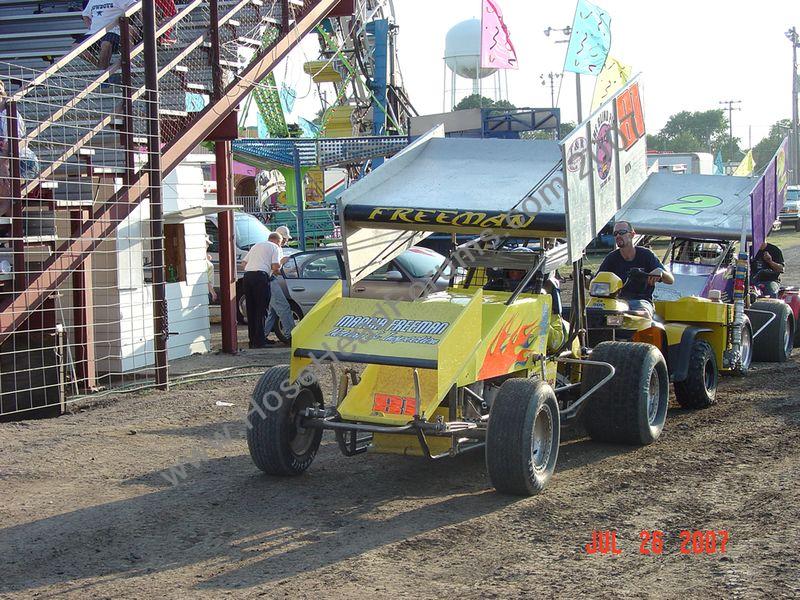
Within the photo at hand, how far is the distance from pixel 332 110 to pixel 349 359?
26244 mm

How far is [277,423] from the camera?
23.6 ft

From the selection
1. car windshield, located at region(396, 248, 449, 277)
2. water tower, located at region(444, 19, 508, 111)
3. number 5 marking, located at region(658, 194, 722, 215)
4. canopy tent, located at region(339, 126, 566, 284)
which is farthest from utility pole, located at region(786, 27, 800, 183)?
canopy tent, located at region(339, 126, 566, 284)

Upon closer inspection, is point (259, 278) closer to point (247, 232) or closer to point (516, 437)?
point (247, 232)

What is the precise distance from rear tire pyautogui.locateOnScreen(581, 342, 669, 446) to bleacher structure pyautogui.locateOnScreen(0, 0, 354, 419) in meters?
5.21

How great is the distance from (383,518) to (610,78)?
13866 millimetres

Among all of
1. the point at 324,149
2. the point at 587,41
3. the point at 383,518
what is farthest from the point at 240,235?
the point at 383,518

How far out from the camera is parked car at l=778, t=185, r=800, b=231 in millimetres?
42375

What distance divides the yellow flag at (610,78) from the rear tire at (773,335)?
630 cm

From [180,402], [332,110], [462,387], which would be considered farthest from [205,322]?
A: [332,110]

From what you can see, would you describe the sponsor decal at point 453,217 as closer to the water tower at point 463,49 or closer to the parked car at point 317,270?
the parked car at point 317,270

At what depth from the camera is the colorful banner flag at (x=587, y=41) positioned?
70.0 ft

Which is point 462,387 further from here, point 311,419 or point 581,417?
point 581,417
